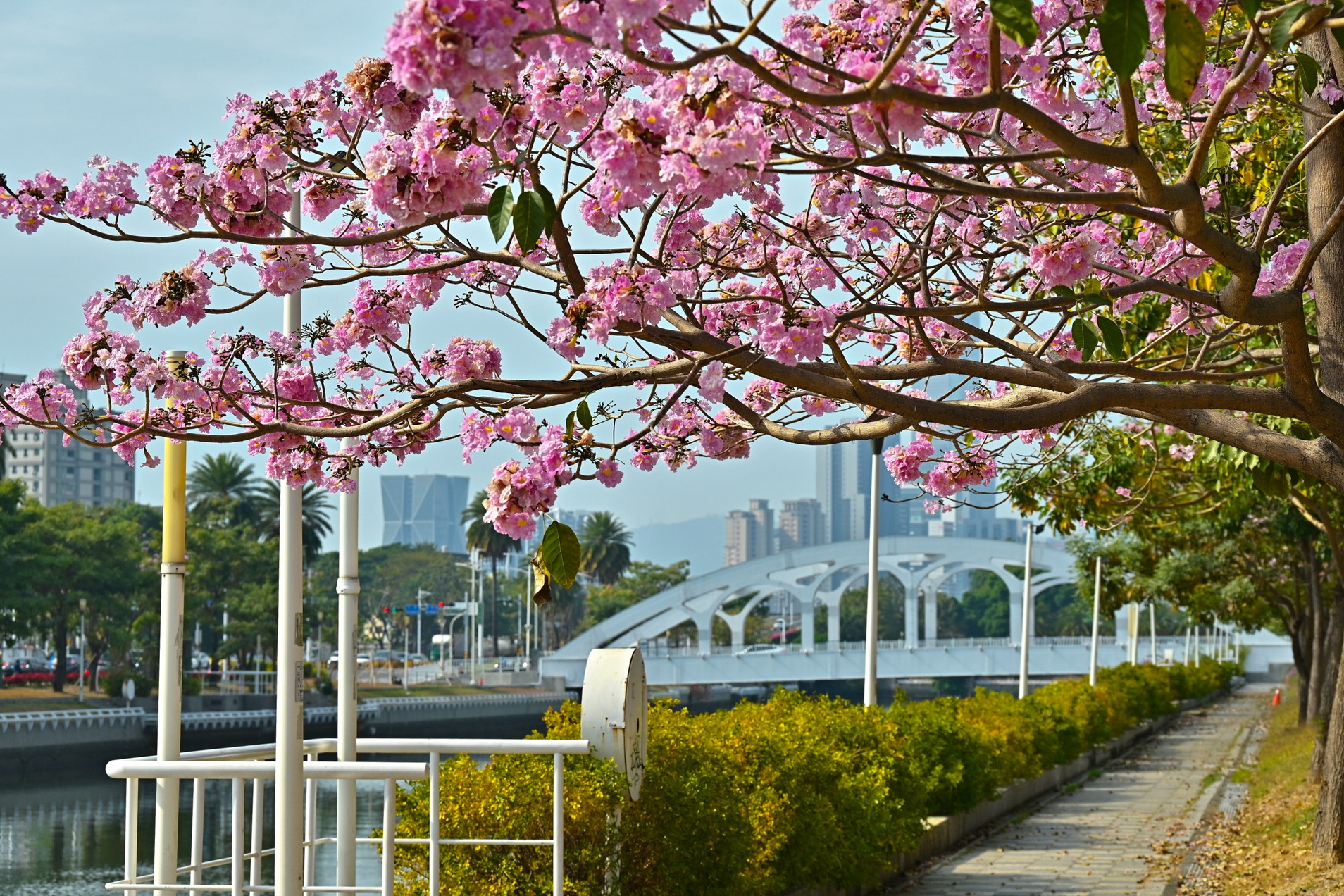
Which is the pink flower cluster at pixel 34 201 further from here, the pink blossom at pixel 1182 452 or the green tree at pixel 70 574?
the green tree at pixel 70 574

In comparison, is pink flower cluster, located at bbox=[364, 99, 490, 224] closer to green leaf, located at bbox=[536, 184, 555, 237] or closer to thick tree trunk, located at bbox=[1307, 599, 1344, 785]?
green leaf, located at bbox=[536, 184, 555, 237]

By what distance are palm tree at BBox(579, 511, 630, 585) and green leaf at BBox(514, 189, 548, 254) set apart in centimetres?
7781

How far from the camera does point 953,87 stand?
3807 millimetres

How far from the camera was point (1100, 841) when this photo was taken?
12.2 metres

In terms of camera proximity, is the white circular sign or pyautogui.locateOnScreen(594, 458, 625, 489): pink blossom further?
the white circular sign

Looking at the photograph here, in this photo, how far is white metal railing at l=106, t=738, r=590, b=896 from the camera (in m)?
4.62

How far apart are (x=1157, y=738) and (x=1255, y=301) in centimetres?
2473

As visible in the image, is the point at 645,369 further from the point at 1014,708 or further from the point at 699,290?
the point at 1014,708

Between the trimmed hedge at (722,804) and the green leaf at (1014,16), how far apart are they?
3974mm

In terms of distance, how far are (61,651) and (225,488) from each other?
554 inches

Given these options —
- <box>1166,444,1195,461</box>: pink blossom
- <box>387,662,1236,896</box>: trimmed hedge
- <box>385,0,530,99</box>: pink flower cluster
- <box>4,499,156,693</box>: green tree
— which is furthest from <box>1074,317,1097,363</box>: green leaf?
<box>4,499,156,693</box>: green tree

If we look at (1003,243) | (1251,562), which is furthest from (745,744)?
(1251,562)

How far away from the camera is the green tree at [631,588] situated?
79.8 m

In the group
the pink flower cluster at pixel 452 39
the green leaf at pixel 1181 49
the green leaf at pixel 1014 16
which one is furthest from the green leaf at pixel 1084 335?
the pink flower cluster at pixel 452 39
